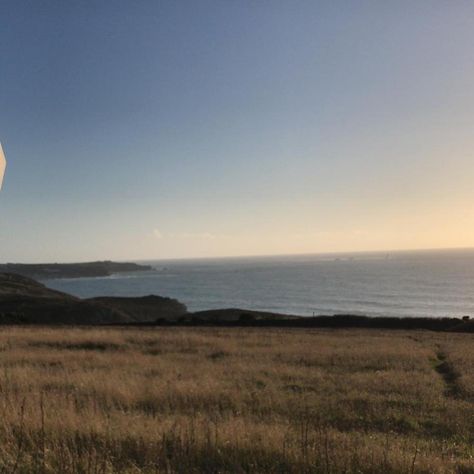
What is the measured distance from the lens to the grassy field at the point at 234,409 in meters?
5.26

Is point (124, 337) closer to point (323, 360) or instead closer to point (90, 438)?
point (323, 360)

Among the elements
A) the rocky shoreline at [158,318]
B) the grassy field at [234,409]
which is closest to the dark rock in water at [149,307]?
the rocky shoreline at [158,318]

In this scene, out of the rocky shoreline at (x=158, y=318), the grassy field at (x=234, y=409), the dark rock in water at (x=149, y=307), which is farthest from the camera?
the dark rock in water at (x=149, y=307)

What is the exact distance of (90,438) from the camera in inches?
229

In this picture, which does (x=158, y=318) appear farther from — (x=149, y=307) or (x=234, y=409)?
(x=234, y=409)

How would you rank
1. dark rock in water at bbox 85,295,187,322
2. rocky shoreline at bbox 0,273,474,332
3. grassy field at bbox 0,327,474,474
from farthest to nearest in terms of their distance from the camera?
dark rock in water at bbox 85,295,187,322
rocky shoreline at bbox 0,273,474,332
grassy field at bbox 0,327,474,474

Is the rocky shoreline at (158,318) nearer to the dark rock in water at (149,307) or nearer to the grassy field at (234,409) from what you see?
the dark rock in water at (149,307)

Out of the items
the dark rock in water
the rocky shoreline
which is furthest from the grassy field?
the dark rock in water

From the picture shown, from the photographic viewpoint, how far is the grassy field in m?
5.26

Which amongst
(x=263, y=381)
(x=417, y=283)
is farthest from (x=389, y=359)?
(x=417, y=283)

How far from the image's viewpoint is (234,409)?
936 centimetres

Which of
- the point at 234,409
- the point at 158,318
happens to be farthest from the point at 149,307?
the point at 234,409

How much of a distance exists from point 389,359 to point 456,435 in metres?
10.5

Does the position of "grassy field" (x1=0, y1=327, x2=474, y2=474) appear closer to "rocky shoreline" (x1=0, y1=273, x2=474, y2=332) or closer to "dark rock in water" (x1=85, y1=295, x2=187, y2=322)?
"rocky shoreline" (x1=0, y1=273, x2=474, y2=332)
